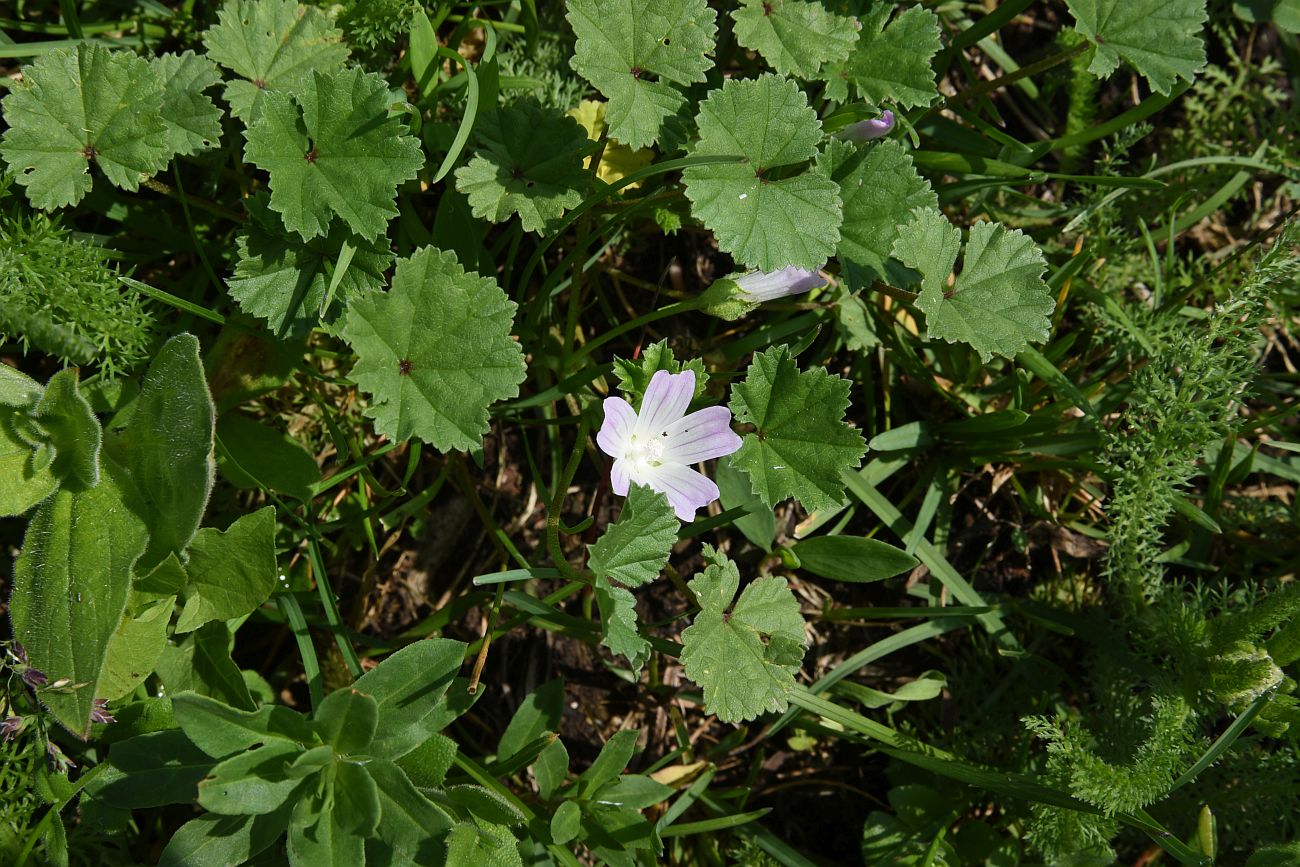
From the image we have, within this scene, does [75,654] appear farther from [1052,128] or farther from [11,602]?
[1052,128]

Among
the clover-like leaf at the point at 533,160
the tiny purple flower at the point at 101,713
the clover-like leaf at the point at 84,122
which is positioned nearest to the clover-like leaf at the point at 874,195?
the clover-like leaf at the point at 533,160

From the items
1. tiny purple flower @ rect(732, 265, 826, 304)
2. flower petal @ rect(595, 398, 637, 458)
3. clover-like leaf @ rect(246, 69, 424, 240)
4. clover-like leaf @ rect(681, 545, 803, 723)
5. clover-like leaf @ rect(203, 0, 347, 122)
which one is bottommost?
clover-like leaf @ rect(681, 545, 803, 723)

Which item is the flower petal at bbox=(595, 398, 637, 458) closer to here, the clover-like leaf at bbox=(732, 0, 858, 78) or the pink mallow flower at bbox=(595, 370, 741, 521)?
the pink mallow flower at bbox=(595, 370, 741, 521)

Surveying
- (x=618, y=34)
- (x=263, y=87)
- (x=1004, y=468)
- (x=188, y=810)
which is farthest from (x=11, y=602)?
(x=1004, y=468)

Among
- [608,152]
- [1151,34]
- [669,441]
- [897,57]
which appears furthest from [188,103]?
[1151,34]

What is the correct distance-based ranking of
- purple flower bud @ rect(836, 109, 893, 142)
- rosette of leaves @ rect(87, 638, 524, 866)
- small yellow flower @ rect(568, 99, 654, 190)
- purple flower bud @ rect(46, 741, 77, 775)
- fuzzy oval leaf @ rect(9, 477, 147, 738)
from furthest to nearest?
small yellow flower @ rect(568, 99, 654, 190) < purple flower bud @ rect(836, 109, 893, 142) < purple flower bud @ rect(46, 741, 77, 775) < fuzzy oval leaf @ rect(9, 477, 147, 738) < rosette of leaves @ rect(87, 638, 524, 866)

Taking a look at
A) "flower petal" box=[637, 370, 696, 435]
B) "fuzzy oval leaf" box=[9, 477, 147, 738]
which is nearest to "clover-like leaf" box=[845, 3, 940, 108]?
"flower petal" box=[637, 370, 696, 435]

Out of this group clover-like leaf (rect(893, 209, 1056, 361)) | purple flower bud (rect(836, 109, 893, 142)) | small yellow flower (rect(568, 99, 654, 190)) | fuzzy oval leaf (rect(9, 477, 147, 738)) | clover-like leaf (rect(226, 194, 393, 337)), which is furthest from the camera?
small yellow flower (rect(568, 99, 654, 190))
